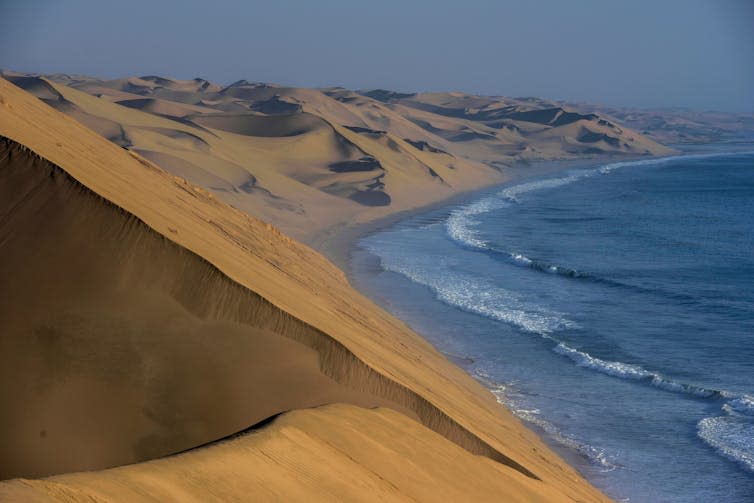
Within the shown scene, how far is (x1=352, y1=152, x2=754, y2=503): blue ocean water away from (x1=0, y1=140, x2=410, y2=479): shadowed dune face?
195 inches

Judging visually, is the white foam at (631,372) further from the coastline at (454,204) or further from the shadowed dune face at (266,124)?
the shadowed dune face at (266,124)

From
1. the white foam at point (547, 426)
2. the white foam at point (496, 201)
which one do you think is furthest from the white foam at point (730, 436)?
the white foam at point (496, 201)

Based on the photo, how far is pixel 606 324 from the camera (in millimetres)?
17156

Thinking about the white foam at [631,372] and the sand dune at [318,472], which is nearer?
the sand dune at [318,472]

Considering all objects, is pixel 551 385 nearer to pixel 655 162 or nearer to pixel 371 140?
pixel 371 140

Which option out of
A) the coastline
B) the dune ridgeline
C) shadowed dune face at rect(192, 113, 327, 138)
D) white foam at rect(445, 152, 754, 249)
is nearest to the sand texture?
shadowed dune face at rect(192, 113, 327, 138)

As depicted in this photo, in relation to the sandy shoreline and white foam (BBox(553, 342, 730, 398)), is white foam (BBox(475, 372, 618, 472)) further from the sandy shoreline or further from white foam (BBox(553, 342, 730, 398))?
the sandy shoreline

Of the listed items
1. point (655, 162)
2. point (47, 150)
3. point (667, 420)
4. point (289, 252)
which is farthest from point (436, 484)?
point (655, 162)

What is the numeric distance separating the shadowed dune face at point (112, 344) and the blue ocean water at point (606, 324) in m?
4.95

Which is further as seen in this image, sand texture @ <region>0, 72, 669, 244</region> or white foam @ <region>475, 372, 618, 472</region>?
sand texture @ <region>0, 72, 669, 244</region>

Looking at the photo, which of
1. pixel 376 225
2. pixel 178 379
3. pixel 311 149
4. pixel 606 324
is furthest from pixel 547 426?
pixel 311 149

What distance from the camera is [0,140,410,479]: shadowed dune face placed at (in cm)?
610

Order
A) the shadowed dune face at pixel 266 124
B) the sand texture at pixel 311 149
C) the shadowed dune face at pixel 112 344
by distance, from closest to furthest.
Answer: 1. the shadowed dune face at pixel 112 344
2. the sand texture at pixel 311 149
3. the shadowed dune face at pixel 266 124

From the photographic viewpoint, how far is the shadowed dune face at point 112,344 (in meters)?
6.10
